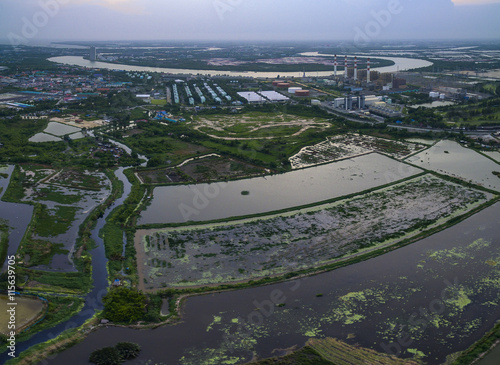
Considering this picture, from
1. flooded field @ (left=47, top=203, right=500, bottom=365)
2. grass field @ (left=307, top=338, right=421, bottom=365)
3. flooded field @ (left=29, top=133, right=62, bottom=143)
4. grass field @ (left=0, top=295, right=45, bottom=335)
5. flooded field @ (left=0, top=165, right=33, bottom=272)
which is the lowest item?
grass field @ (left=307, top=338, right=421, bottom=365)

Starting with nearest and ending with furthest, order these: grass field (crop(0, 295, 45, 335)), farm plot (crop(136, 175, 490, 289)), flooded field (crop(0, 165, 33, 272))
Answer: grass field (crop(0, 295, 45, 335))
farm plot (crop(136, 175, 490, 289))
flooded field (crop(0, 165, 33, 272))

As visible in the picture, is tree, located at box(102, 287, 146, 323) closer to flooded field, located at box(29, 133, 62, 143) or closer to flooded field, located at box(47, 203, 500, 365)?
flooded field, located at box(47, 203, 500, 365)

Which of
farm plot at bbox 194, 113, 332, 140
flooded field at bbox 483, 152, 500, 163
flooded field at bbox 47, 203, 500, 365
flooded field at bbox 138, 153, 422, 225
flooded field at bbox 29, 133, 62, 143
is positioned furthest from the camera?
farm plot at bbox 194, 113, 332, 140

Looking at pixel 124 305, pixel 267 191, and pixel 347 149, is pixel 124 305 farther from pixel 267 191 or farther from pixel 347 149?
pixel 347 149

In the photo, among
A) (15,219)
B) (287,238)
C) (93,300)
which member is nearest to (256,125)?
(287,238)

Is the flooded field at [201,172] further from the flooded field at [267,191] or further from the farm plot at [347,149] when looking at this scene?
the farm plot at [347,149]

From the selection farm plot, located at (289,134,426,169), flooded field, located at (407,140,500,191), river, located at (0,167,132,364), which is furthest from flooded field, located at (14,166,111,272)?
flooded field, located at (407,140,500,191)
